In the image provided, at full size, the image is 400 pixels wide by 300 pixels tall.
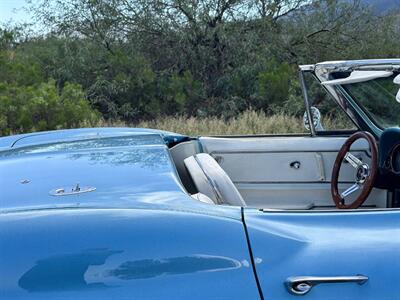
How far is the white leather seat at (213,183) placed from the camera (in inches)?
89.2

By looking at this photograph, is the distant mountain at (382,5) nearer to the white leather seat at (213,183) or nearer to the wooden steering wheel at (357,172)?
the wooden steering wheel at (357,172)

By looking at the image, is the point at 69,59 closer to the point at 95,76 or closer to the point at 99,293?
the point at 95,76

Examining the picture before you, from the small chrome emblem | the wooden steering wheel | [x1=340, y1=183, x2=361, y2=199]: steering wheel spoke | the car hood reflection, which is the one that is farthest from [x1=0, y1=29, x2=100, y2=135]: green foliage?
the car hood reflection

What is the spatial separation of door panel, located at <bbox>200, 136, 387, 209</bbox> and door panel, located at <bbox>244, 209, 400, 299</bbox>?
1.70m

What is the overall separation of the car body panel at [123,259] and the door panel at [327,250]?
0.21ft

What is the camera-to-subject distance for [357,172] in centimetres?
338

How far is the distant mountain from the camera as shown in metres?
12.9

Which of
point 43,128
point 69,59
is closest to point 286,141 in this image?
point 43,128

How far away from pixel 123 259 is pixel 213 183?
2.34 ft

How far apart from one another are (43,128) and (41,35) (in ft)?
14.9

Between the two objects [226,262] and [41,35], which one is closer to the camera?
[226,262]

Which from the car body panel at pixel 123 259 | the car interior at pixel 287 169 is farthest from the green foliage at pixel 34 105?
the car body panel at pixel 123 259

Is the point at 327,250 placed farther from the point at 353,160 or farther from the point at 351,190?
the point at 353,160

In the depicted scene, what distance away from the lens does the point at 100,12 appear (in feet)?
39.4
